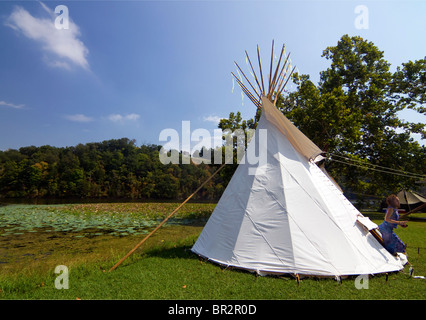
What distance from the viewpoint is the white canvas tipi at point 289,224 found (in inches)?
172

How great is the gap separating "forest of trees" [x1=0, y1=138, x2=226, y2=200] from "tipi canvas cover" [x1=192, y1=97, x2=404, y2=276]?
111 feet

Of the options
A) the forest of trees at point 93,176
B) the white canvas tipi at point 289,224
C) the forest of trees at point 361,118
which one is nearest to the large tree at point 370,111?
the forest of trees at point 361,118

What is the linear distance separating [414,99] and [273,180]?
14346 millimetres

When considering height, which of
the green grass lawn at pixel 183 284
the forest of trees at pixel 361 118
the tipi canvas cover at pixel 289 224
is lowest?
the green grass lawn at pixel 183 284

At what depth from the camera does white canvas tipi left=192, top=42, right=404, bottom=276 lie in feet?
14.3

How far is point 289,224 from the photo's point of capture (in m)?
4.66

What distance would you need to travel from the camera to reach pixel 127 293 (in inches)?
144

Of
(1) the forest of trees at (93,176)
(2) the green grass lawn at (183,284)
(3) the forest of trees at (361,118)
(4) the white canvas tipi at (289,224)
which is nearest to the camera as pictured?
(2) the green grass lawn at (183,284)

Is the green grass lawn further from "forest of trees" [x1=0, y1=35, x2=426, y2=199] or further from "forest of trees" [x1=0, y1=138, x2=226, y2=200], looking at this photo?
"forest of trees" [x1=0, y1=138, x2=226, y2=200]

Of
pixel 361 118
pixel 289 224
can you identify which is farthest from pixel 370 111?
pixel 289 224

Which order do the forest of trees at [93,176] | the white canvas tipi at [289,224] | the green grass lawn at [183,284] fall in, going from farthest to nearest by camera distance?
the forest of trees at [93,176] < the white canvas tipi at [289,224] < the green grass lawn at [183,284]

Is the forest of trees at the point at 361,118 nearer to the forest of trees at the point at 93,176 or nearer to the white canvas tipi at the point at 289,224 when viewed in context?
the white canvas tipi at the point at 289,224
